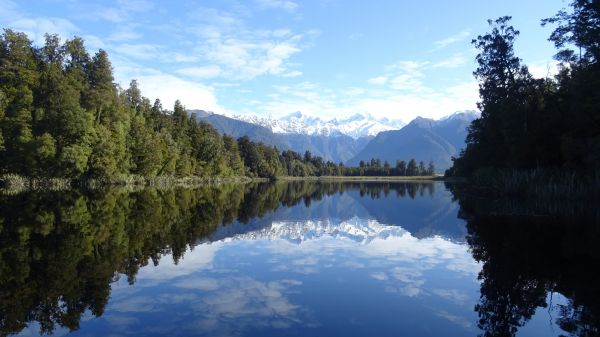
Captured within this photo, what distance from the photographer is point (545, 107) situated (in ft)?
150

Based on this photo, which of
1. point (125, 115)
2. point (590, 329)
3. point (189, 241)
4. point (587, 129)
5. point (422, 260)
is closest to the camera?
point (590, 329)

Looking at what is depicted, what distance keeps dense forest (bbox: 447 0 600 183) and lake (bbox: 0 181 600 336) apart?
14.5 m

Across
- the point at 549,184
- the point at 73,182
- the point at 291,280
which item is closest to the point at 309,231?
the point at 291,280

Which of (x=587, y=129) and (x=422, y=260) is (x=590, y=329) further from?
(x=587, y=129)

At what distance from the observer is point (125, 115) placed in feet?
269

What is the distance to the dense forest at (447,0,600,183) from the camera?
35.5 meters

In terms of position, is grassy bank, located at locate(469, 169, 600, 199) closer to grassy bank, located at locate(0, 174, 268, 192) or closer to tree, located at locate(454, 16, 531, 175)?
tree, located at locate(454, 16, 531, 175)

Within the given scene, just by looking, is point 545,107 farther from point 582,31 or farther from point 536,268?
point 536,268

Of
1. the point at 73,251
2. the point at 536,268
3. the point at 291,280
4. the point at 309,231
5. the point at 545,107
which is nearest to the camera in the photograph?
the point at 291,280

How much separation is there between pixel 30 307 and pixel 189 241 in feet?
33.3

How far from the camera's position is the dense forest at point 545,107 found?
35.5 metres

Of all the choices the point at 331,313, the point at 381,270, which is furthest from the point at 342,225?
the point at 331,313

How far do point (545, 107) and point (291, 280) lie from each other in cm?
4248

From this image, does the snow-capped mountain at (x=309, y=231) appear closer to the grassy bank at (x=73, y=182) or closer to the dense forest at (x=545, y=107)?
the dense forest at (x=545, y=107)
